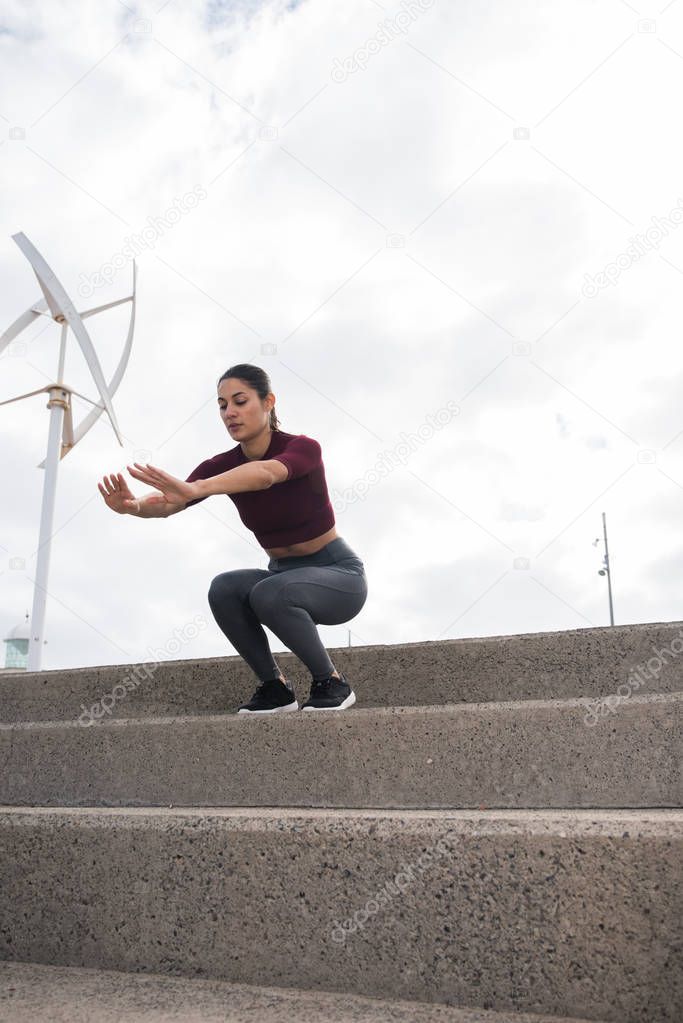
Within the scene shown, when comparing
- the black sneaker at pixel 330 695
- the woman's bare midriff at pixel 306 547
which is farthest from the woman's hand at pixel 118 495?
the black sneaker at pixel 330 695

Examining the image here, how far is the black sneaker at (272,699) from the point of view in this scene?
9.35 feet

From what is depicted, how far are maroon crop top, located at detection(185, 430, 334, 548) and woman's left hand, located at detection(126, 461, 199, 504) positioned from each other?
44 cm

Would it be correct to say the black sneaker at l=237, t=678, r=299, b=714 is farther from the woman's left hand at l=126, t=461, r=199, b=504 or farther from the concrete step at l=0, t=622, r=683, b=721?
the woman's left hand at l=126, t=461, r=199, b=504

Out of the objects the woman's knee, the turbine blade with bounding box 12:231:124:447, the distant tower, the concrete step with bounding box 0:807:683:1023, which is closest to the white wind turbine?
the turbine blade with bounding box 12:231:124:447

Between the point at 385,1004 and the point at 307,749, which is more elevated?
the point at 307,749

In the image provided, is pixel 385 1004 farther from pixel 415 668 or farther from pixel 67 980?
pixel 415 668

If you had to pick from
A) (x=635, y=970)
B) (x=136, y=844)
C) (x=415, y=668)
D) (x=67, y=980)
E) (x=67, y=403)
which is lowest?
(x=67, y=980)

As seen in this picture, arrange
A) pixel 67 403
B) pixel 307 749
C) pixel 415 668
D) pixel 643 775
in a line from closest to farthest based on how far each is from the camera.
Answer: pixel 643 775 < pixel 307 749 < pixel 415 668 < pixel 67 403

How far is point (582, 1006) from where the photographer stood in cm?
138

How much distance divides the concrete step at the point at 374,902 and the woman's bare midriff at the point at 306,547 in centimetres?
137

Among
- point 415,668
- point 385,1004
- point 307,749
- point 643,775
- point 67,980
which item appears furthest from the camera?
point 415,668

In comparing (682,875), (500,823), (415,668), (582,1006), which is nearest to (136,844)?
(500,823)

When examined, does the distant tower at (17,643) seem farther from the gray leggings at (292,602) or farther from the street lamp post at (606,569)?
the gray leggings at (292,602)

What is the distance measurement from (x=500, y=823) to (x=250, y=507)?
1.76 meters
